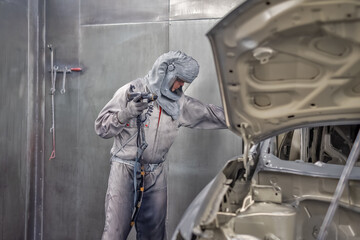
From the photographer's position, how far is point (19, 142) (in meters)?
2.93

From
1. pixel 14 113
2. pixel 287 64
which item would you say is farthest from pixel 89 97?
pixel 287 64

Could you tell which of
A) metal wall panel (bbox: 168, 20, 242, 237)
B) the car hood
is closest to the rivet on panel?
the car hood

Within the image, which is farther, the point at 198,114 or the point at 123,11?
the point at 123,11

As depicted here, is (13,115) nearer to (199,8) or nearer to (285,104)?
(199,8)

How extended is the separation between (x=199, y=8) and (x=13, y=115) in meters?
1.93

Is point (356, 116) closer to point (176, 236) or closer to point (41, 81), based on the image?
point (176, 236)

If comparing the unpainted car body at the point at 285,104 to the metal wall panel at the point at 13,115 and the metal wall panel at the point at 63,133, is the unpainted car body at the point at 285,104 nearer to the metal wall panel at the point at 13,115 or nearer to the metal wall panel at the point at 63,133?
the metal wall panel at the point at 63,133

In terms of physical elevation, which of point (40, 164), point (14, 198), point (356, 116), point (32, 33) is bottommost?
point (14, 198)

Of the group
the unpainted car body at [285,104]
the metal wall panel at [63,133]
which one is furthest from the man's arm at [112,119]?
the unpainted car body at [285,104]

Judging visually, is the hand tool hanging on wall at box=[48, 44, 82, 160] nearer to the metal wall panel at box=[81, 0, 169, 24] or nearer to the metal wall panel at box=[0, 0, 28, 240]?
the metal wall panel at box=[0, 0, 28, 240]

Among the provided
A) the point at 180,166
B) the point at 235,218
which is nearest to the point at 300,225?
the point at 235,218

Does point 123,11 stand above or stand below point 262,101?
above

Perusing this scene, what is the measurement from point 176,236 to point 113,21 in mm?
2270

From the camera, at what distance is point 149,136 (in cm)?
247
